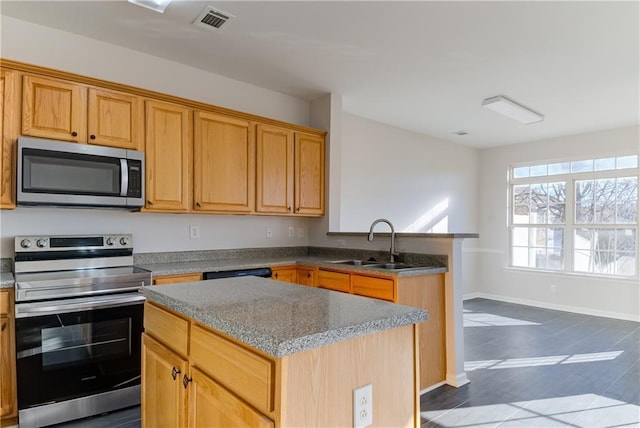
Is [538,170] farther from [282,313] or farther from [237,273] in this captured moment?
[282,313]

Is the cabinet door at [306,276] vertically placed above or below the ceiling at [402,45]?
below

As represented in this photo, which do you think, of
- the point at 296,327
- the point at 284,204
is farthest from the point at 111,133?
the point at 296,327

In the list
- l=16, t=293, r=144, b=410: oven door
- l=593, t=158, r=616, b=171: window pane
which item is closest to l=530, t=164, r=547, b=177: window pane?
l=593, t=158, r=616, b=171: window pane

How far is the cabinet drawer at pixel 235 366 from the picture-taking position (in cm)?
98

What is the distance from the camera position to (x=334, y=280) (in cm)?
324

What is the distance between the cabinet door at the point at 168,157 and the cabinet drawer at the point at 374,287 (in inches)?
59.0

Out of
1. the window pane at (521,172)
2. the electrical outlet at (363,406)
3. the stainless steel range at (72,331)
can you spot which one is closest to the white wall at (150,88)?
the stainless steel range at (72,331)

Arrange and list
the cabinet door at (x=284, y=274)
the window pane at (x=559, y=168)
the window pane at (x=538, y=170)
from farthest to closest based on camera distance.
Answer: the window pane at (x=538, y=170)
the window pane at (x=559, y=168)
the cabinet door at (x=284, y=274)

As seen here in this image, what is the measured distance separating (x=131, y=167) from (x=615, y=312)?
6142mm

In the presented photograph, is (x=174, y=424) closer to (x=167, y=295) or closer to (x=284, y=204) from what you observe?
(x=167, y=295)

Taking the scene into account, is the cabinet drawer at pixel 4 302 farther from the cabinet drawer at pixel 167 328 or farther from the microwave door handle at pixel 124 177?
the cabinet drawer at pixel 167 328

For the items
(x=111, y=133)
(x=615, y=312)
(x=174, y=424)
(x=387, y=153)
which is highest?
(x=387, y=153)

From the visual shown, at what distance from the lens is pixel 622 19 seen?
2547 mm

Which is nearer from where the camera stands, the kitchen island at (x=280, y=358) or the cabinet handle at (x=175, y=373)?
the kitchen island at (x=280, y=358)
